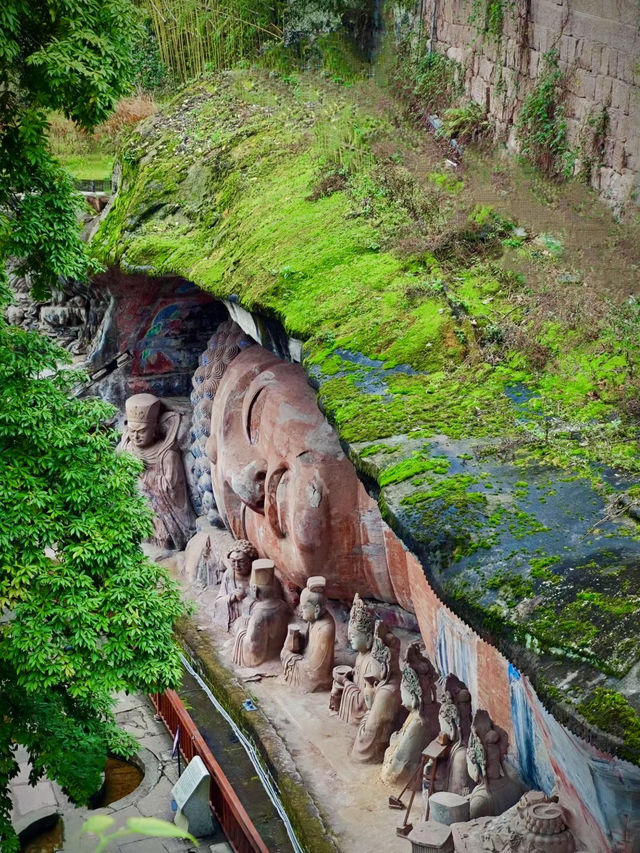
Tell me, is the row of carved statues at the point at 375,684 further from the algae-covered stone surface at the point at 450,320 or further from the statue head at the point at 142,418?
the statue head at the point at 142,418

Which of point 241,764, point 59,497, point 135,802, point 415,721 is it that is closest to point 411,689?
point 415,721

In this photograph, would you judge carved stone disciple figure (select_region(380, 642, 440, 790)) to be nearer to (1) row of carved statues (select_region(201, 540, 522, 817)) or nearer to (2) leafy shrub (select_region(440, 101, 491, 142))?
(1) row of carved statues (select_region(201, 540, 522, 817))

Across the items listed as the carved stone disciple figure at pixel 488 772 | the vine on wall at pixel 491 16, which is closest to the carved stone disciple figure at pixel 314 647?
the carved stone disciple figure at pixel 488 772

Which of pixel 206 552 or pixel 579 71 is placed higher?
pixel 579 71

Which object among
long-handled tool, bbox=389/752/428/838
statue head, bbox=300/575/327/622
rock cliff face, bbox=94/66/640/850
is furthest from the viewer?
statue head, bbox=300/575/327/622

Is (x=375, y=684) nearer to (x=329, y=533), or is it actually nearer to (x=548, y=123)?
(x=329, y=533)

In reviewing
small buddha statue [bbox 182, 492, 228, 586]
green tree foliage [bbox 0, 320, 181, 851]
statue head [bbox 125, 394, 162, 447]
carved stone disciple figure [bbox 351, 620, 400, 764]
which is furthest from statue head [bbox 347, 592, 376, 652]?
statue head [bbox 125, 394, 162, 447]
